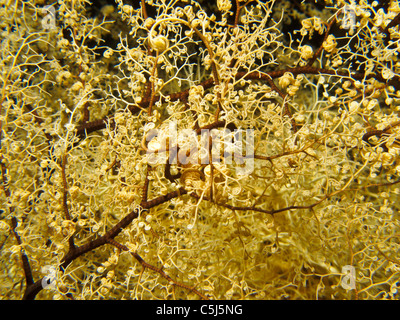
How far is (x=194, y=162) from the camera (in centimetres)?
77

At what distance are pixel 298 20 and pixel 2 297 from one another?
5.65 feet

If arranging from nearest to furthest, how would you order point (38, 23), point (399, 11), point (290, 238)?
1. point (399, 11)
2. point (38, 23)
3. point (290, 238)

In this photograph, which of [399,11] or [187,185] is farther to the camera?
[399,11]

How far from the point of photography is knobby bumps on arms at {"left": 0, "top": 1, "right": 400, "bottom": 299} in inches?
31.2

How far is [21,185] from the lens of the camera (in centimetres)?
98

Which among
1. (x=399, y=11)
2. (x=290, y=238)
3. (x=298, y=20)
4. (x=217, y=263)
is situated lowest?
(x=217, y=263)

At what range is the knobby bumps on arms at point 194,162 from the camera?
793mm

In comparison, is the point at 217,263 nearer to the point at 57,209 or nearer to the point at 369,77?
the point at 57,209

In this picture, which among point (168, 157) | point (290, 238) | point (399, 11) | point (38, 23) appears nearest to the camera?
point (168, 157)

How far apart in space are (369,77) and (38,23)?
51.8 inches
